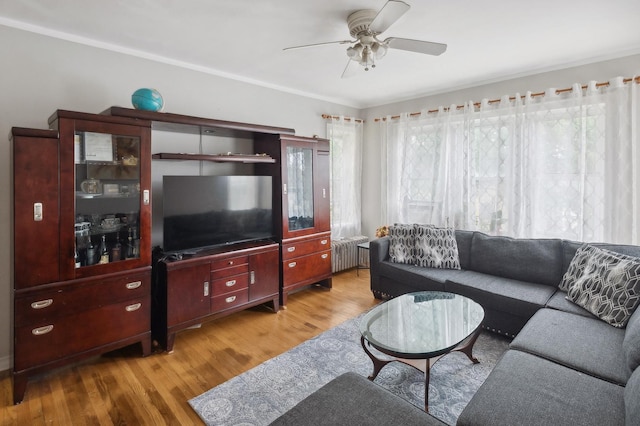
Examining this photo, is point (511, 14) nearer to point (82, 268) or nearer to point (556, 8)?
point (556, 8)

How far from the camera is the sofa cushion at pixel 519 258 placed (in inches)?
115

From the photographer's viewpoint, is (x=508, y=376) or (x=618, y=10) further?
(x=618, y=10)

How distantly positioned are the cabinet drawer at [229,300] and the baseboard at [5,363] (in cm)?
145

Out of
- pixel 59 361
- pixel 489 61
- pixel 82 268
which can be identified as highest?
pixel 489 61

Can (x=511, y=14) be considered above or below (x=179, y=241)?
above

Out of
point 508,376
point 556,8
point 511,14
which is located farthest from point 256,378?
point 556,8

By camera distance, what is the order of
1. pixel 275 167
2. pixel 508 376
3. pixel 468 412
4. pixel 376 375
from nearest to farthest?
pixel 468 412, pixel 508 376, pixel 376 375, pixel 275 167

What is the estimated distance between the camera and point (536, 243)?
3061mm

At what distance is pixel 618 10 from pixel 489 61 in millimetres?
1066

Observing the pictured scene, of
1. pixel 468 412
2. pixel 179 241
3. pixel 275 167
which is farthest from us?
pixel 275 167

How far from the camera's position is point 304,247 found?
12.5 feet

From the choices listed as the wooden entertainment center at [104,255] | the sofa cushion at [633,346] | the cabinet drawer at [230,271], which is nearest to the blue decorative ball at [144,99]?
the wooden entertainment center at [104,255]

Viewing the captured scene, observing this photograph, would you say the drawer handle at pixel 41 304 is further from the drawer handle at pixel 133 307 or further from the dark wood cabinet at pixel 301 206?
the dark wood cabinet at pixel 301 206

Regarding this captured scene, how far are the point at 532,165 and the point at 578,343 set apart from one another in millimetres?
2159
